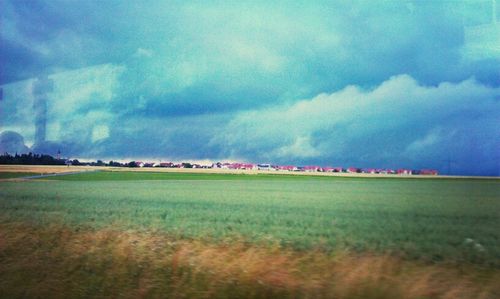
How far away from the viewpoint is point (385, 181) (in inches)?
412

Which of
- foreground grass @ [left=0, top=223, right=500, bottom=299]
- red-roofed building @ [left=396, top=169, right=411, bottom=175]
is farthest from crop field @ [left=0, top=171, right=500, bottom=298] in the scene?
red-roofed building @ [left=396, top=169, right=411, bottom=175]

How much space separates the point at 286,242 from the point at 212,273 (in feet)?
7.27

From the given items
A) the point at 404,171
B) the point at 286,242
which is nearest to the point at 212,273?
the point at 286,242

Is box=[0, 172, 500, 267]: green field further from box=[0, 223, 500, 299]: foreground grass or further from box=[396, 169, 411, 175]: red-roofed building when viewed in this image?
box=[0, 223, 500, 299]: foreground grass

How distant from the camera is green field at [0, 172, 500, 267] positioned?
735 centimetres

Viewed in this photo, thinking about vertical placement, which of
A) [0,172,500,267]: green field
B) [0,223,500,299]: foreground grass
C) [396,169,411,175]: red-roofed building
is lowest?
[0,223,500,299]: foreground grass

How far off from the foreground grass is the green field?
89cm

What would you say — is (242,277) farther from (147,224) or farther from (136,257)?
(147,224)

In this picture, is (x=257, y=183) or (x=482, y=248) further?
(x=257, y=183)

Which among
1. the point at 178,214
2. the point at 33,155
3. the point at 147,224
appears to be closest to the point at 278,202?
the point at 178,214

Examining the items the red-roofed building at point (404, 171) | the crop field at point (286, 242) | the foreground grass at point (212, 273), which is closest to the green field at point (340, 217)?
the crop field at point (286, 242)

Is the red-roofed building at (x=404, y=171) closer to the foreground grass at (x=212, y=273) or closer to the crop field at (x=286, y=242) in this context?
the crop field at (x=286, y=242)

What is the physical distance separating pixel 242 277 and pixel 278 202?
7599 mm

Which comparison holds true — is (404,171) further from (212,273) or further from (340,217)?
(212,273)
